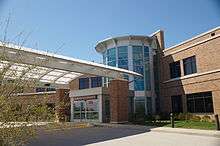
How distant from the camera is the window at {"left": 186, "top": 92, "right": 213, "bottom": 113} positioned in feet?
93.0

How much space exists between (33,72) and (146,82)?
31448 millimetres

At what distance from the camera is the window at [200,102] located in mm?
28344

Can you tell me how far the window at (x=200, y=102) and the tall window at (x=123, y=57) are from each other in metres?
9.26

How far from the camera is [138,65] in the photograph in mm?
37188

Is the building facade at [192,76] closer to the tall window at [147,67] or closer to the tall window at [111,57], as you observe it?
the tall window at [147,67]

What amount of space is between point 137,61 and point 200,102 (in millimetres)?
10634

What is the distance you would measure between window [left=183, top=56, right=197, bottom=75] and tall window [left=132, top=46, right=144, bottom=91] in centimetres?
625

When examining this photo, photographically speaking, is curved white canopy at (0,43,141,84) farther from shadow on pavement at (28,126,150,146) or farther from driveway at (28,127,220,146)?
driveway at (28,127,220,146)

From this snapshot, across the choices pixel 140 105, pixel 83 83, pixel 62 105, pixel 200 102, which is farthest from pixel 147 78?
pixel 62 105

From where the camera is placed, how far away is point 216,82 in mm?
27234

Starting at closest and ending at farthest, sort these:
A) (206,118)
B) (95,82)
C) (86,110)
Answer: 1. (206,118)
2. (86,110)
3. (95,82)

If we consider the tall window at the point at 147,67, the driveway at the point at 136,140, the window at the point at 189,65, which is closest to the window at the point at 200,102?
the window at the point at 189,65

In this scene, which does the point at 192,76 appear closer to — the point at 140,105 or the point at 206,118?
the point at 206,118

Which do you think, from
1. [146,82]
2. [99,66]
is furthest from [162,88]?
[99,66]
